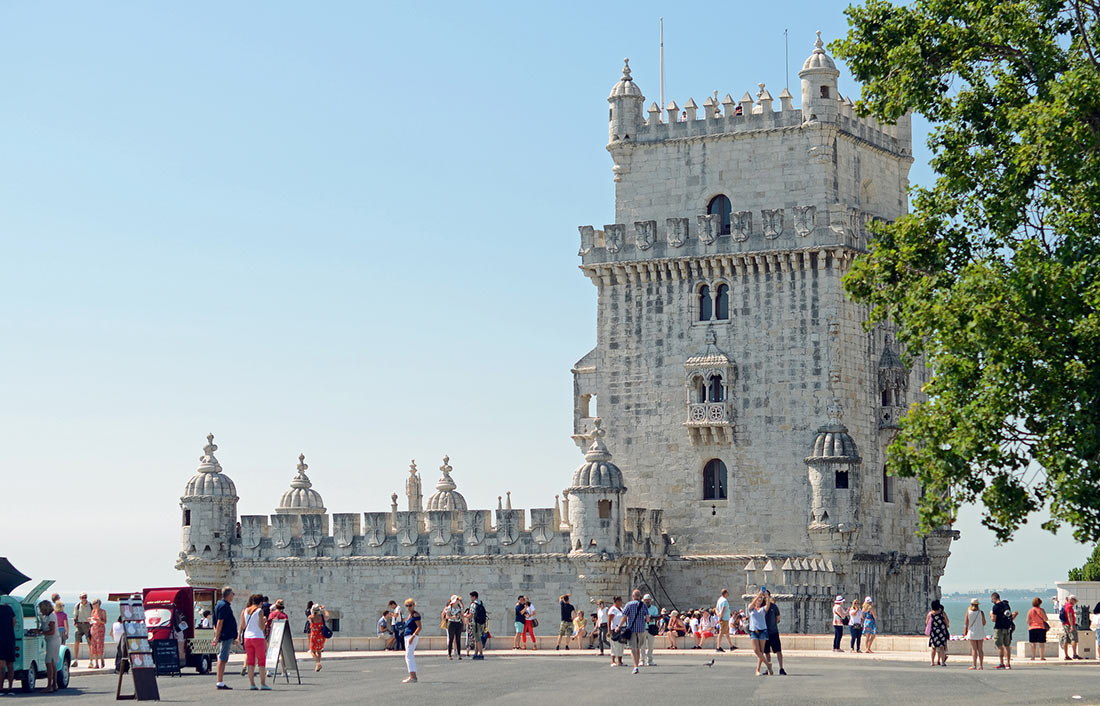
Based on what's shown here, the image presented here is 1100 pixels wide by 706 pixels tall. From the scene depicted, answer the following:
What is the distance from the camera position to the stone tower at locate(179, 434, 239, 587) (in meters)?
60.2

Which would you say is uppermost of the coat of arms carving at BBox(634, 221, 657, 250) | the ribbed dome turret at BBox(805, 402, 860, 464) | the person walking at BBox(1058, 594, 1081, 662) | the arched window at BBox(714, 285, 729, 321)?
the coat of arms carving at BBox(634, 221, 657, 250)

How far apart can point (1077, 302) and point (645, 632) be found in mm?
15722

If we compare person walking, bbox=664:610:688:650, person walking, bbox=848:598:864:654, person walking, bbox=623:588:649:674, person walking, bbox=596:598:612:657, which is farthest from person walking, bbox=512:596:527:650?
person walking, bbox=623:588:649:674

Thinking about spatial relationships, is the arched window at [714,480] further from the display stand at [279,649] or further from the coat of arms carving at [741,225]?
the display stand at [279,649]

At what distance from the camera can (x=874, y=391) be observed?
188 ft

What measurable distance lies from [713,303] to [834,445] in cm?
663

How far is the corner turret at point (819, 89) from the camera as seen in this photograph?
187 feet

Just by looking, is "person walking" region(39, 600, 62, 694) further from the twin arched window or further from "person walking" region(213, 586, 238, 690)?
the twin arched window

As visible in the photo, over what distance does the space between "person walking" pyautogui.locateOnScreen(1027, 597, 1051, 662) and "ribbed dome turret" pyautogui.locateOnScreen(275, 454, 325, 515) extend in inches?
1217

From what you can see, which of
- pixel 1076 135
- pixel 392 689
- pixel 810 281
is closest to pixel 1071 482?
pixel 1076 135

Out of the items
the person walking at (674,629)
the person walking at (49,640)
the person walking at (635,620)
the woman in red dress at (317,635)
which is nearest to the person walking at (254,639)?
the person walking at (49,640)

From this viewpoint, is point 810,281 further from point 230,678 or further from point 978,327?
point 978,327

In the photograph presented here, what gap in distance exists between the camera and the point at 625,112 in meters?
60.0

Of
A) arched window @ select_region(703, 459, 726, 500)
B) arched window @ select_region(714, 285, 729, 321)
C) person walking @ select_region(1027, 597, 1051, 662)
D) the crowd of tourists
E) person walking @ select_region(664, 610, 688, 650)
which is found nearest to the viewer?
the crowd of tourists
